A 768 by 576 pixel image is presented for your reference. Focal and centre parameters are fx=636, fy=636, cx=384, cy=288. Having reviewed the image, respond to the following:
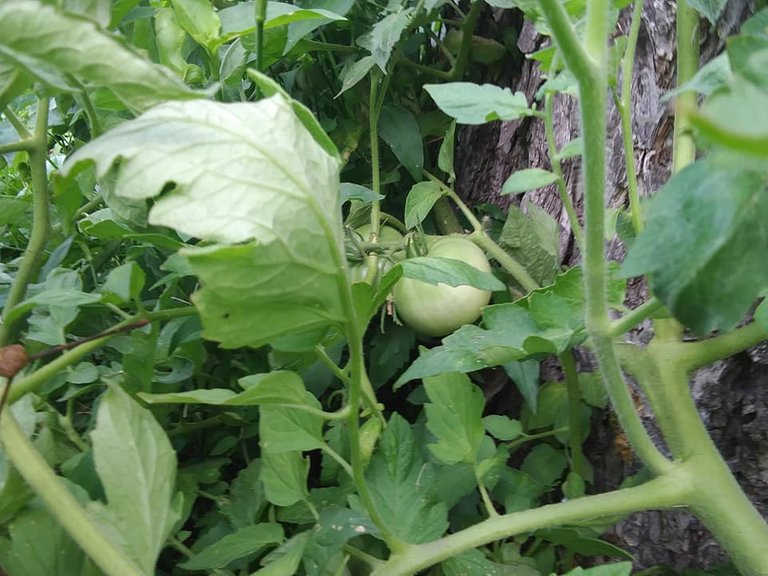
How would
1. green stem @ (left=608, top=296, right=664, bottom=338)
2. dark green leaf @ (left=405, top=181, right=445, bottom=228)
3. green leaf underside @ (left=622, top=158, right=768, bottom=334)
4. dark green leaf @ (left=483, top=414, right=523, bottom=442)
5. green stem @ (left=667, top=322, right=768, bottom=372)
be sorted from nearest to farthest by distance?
green leaf underside @ (left=622, top=158, right=768, bottom=334), green stem @ (left=608, top=296, right=664, bottom=338), green stem @ (left=667, top=322, right=768, bottom=372), dark green leaf @ (left=483, top=414, right=523, bottom=442), dark green leaf @ (left=405, top=181, right=445, bottom=228)

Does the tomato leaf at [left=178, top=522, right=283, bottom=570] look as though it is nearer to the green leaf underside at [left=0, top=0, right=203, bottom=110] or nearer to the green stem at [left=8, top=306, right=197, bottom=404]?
the green stem at [left=8, top=306, right=197, bottom=404]

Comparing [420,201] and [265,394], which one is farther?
[420,201]

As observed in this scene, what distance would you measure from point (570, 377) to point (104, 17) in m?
0.47

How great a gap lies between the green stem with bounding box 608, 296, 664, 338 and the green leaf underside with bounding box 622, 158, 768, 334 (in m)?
0.09

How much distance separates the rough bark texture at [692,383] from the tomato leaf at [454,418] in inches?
Answer: 7.5

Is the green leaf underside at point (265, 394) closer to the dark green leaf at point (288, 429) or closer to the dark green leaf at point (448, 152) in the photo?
the dark green leaf at point (288, 429)

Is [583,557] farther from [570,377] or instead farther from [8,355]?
[8,355]

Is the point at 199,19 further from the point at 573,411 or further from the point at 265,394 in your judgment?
the point at 573,411

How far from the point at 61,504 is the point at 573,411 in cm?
43

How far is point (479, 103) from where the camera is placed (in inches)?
17.4

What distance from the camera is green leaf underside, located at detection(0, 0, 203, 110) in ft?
0.86

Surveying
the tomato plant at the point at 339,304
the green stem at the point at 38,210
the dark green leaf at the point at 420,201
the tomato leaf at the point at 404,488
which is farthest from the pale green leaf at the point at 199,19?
the tomato leaf at the point at 404,488

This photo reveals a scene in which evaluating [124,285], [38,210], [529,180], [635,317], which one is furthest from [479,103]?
[38,210]

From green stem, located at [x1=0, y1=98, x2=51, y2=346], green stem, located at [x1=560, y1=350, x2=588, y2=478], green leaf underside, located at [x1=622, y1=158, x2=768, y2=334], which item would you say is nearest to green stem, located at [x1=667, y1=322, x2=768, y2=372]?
green stem, located at [x1=560, y1=350, x2=588, y2=478]
